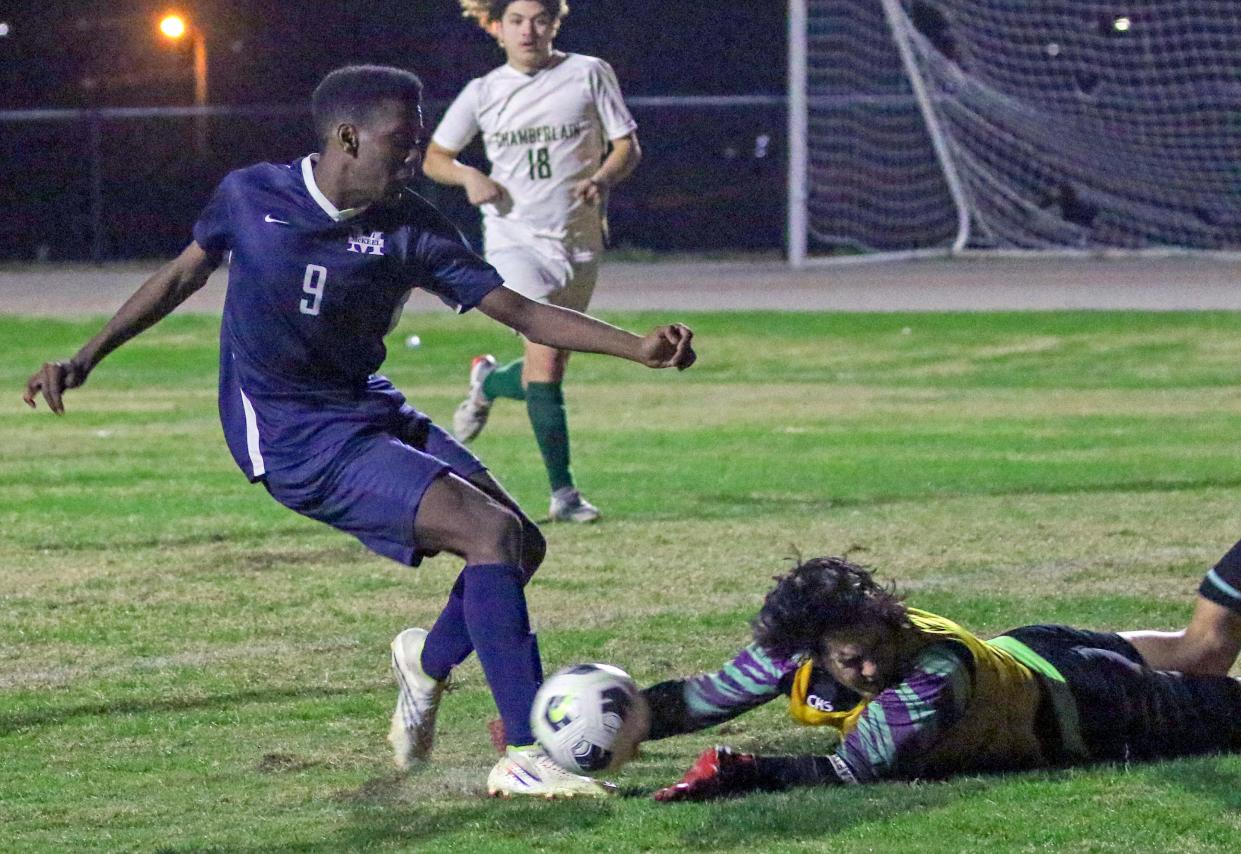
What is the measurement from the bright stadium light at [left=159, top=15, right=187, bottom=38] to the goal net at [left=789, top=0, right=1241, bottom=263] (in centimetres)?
877

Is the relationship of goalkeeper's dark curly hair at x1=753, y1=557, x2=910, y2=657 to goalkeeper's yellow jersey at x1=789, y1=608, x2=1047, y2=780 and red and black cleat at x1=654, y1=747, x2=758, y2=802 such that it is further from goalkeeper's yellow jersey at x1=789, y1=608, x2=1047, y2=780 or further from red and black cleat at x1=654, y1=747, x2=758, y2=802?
red and black cleat at x1=654, y1=747, x2=758, y2=802

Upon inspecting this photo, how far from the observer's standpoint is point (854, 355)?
15711mm

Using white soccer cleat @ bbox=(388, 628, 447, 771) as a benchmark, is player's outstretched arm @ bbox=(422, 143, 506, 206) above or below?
above

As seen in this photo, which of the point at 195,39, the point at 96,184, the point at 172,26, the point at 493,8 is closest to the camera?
the point at 493,8

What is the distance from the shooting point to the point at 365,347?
16.0 feet

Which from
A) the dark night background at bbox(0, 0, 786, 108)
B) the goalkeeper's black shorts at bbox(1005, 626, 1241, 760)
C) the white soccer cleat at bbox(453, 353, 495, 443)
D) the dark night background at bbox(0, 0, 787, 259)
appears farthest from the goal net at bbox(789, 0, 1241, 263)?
the goalkeeper's black shorts at bbox(1005, 626, 1241, 760)

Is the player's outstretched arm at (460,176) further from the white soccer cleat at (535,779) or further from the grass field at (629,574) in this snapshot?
the white soccer cleat at (535,779)

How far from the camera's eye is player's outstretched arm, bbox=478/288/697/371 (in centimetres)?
453

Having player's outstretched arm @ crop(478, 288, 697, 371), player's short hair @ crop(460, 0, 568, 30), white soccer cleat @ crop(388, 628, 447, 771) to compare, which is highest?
player's short hair @ crop(460, 0, 568, 30)

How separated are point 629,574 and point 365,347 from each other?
9.31 ft

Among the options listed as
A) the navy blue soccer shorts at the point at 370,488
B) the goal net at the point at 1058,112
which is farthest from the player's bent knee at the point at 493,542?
the goal net at the point at 1058,112

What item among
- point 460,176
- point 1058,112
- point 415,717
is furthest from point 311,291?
point 1058,112

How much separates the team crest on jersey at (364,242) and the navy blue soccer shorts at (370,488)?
1.49ft

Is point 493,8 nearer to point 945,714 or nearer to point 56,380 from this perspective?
point 56,380
